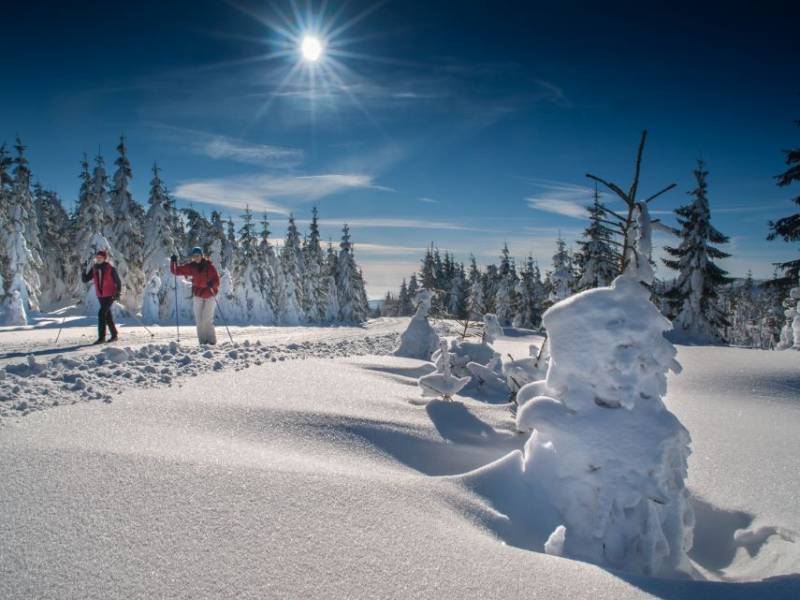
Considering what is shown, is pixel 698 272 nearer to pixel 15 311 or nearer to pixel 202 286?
pixel 202 286

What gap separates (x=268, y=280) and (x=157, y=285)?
13820 millimetres

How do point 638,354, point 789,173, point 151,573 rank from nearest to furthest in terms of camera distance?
point 151,573, point 638,354, point 789,173

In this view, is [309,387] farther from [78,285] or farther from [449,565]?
→ [78,285]

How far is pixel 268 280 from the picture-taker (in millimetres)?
42094

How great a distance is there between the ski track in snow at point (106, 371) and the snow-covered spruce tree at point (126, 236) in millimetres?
27130

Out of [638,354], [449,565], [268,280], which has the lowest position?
[449,565]

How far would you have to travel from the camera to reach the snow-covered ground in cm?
209

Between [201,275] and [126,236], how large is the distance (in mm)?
27306

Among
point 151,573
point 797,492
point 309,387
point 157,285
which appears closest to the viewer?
point 151,573

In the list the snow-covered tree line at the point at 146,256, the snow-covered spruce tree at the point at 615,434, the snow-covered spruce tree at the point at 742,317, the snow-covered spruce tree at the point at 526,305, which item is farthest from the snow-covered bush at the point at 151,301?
the snow-covered spruce tree at the point at 742,317

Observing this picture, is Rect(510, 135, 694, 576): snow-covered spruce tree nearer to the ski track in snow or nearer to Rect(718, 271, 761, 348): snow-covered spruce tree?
the ski track in snow

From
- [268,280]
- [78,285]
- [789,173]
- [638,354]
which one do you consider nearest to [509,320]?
[268,280]

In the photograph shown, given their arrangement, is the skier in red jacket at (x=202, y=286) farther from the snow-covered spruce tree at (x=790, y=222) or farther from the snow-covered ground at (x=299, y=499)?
the snow-covered spruce tree at (x=790, y=222)

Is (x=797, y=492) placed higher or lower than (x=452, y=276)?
lower
